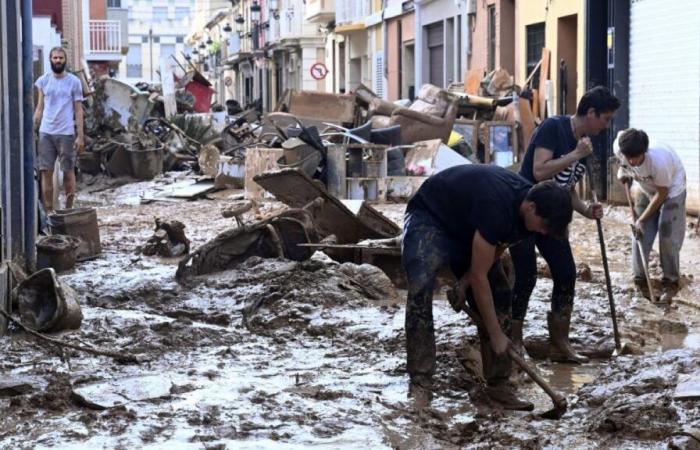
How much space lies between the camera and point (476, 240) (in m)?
5.73

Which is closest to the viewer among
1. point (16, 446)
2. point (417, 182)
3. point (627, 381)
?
point (16, 446)

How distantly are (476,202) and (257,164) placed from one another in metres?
12.4

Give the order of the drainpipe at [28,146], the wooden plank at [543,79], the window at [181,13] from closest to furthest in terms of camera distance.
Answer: the drainpipe at [28,146]
the wooden plank at [543,79]
the window at [181,13]

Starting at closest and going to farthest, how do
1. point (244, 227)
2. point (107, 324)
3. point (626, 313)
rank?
point (107, 324) → point (626, 313) → point (244, 227)

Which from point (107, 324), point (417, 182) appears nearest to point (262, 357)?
point (107, 324)

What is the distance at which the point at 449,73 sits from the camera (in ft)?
100

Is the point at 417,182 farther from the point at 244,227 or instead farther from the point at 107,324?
the point at 107,324

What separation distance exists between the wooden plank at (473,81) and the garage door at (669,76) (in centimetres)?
724

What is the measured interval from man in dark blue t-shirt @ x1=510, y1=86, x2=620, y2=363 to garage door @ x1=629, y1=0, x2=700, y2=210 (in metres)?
8.49

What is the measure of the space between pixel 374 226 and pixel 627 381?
14.1ft

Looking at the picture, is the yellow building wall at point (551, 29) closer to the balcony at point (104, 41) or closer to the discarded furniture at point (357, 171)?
the discarded furniture at point (357, 171)

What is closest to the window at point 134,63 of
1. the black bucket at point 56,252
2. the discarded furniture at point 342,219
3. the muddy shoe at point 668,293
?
the black bucket at point 56,252

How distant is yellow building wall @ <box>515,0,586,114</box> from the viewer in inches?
779

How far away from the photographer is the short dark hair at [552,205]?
5.49m
